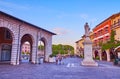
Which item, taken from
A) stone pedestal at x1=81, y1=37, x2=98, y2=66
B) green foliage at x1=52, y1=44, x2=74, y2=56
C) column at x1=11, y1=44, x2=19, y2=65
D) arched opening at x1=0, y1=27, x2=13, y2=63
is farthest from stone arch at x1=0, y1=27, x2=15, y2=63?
green foliage at x1=52, y1=44, x2=74, y2=56

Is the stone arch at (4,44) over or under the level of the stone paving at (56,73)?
over

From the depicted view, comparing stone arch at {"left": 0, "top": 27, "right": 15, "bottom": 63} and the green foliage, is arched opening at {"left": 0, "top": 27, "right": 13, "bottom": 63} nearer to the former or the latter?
stone arch at {"left": 0, "top": 27, "right": 15, "bottom": 63}

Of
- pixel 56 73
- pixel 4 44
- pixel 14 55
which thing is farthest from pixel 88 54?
pixel 4 44

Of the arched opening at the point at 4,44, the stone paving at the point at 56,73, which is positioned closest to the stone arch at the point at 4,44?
the arched opening at the point at 4,44

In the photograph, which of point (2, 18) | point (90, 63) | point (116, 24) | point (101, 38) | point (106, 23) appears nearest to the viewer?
point (2, 18)

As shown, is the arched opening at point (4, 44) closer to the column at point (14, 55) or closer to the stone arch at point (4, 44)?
the stone arch at point (4, 44)

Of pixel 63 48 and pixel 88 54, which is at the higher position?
pixel 63 48

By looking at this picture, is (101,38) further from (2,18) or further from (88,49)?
(2,18)

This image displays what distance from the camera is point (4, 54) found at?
32.4 meters

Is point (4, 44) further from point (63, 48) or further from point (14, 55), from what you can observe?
point (63, 48)

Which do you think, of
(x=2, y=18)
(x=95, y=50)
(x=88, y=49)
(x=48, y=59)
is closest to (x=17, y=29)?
(x=2, y=18)

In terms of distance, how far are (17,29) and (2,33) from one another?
677 cm

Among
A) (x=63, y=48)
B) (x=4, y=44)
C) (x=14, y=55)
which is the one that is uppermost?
(x=63, y=48)

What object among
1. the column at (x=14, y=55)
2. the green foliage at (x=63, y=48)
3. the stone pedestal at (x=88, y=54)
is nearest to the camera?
the column at (x=14, y=55)
